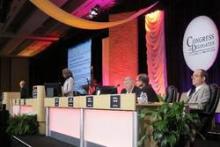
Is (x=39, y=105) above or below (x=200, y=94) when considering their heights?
below

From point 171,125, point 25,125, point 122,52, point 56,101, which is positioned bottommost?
point 25,125

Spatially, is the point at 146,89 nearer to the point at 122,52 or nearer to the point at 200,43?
the point at 200,43

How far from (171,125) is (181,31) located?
17.5 feet

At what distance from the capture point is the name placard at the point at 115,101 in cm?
336

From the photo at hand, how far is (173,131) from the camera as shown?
3008mm

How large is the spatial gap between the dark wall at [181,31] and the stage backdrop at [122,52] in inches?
58.7

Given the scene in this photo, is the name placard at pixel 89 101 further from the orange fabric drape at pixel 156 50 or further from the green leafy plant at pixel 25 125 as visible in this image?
the orange fabric drape at pixel 156 50

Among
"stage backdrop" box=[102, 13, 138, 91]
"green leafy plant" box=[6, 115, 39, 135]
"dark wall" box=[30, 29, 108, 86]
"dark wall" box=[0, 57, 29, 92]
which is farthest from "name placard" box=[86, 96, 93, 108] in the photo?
"dark wall" box=[0, 57, 29, 92]

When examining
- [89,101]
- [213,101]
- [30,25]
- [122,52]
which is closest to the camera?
[89,101]

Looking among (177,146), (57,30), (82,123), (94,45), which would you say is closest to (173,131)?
(177,146)

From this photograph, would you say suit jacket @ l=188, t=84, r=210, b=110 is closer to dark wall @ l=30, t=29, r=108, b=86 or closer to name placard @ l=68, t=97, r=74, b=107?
name placard @ l=68, t=97, r=74, b=107

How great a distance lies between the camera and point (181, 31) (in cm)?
816

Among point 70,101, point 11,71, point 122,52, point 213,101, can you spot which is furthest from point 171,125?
point 11,71

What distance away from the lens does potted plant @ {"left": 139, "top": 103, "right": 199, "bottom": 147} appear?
298 centimetres
